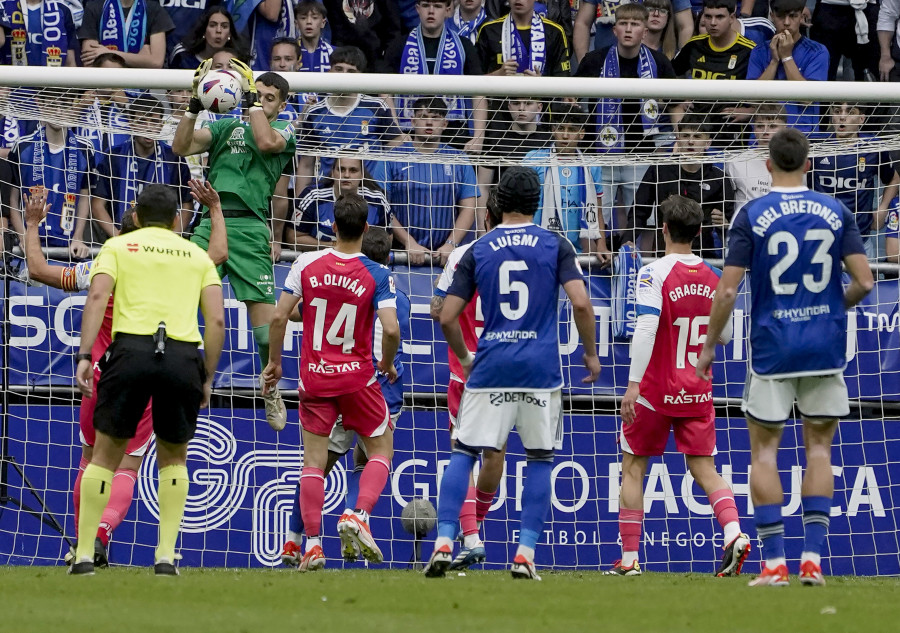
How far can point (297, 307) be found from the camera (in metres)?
9.95

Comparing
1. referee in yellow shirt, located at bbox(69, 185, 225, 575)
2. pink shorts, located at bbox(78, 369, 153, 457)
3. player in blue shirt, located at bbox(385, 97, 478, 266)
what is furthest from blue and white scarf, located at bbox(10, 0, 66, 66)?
referee in yellow shirt, located at bbox(69, 185, 225, 575)

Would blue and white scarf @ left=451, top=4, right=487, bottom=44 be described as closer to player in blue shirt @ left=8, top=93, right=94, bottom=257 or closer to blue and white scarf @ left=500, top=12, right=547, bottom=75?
blue and white scarf @ left=500, top=12, right=547, bottom=75

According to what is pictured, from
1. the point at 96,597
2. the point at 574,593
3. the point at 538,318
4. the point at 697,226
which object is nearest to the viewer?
the point at 96,597

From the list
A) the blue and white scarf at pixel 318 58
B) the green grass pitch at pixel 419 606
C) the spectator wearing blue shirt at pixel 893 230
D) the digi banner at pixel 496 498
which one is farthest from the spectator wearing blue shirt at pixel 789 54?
the green grass pitch at pixel 419 606

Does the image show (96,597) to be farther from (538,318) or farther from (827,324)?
(827,324)

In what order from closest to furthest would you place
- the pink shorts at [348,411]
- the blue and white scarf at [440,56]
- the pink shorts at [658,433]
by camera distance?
the pink shorts at [348,411] < the pink shorts at [658,433] < the blue and white scarf at [440,56]

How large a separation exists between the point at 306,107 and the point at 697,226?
12.6 ft

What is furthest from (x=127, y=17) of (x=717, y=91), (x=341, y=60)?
(x=717, y=91)

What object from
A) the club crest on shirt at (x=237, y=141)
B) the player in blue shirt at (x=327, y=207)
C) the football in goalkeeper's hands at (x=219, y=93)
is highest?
the football in goalkeeper's hands at (x=219, y=93)

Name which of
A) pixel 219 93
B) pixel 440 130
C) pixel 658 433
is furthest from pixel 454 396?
pixel 440 130

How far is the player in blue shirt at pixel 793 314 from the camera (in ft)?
24.6

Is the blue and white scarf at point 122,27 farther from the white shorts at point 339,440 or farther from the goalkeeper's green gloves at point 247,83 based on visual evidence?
the white shorts at point 339,440

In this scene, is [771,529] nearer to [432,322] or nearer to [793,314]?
[793,314]

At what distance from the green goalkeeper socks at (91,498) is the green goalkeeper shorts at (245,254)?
2638 millimetres
